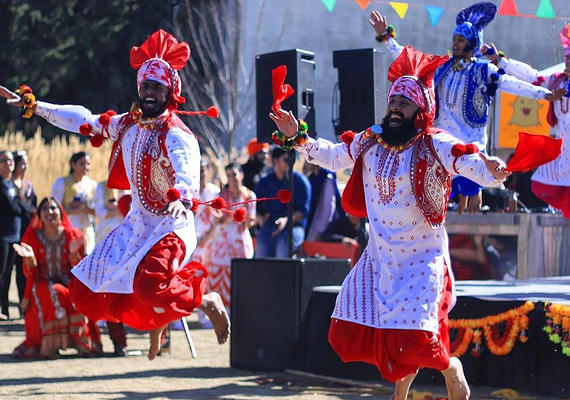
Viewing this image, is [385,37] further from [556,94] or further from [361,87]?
[556,94]

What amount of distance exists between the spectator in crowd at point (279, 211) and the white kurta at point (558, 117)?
307 centimetres

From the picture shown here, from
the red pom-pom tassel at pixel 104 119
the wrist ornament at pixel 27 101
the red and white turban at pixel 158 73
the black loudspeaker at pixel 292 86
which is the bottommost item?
the red pom-pom tassel at pixel 104 119

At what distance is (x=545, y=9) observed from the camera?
1074 cm

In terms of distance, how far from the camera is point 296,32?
69.2 feet

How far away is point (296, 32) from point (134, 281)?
14.7m

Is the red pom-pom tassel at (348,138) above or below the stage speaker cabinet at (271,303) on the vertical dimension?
above

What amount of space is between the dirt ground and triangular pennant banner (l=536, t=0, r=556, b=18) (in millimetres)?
4002

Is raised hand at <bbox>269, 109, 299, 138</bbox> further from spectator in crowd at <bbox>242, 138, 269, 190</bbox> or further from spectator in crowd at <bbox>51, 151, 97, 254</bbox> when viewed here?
spectator in crowd at <bbox>242, 138, 269, 190</bbox>

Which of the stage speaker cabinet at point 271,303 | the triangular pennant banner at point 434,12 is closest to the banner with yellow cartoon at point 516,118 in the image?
the triangular pennant banner at point 434,12

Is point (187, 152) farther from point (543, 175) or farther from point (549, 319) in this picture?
point (543, 175)

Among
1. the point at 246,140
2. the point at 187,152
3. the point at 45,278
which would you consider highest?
the point at 246,140

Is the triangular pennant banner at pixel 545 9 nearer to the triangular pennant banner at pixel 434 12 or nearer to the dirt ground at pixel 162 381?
the triangular pennant banner at pixel 434 12

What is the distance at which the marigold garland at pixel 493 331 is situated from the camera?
7.67 metres

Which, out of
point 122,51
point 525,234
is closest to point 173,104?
point 525,234
